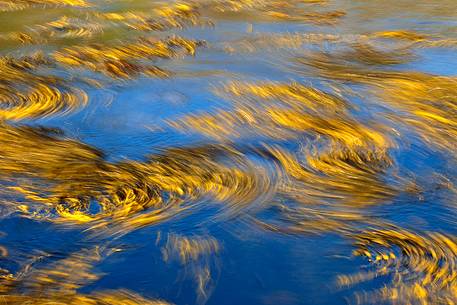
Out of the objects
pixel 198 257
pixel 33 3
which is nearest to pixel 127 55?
pixel 33 3

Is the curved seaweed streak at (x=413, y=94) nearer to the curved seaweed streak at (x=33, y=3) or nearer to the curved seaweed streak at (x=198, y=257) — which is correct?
the curved seaweed streak at (x=198, y=257)

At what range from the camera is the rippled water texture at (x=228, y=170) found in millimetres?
2471

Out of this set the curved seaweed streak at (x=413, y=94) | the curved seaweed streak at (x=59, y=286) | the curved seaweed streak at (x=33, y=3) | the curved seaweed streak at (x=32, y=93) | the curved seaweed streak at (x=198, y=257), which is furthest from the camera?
the curved seaweed streak at (x=33, y=3)

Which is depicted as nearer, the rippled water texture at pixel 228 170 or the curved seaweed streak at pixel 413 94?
the rippled water texture at pixel 228 170

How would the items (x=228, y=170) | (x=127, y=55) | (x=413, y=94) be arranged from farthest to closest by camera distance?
(x=127, y=55) < (x=413, y=94) < (x=228, y=170)

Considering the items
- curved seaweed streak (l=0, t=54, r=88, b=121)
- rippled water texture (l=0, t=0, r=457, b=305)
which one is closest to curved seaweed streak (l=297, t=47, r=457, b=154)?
rippled water texture (l=0, t=0, r=457, b=305)

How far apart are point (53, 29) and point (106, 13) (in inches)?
36.0

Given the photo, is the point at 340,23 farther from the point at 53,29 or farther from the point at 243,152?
the point at 243,152

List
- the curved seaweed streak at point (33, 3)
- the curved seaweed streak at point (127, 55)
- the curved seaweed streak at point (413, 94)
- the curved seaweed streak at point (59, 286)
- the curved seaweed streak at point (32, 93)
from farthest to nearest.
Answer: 1. the curved seaweed streak at point (33, 3)
2. the curved seaweed streak at point (127, 55)
3. the curved seaweed streak at point (32, 93)
4. the curved seaweed streak at point (413, 94)
5. the curved seaweed streak at point (59, 286)

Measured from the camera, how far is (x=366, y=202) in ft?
9.86

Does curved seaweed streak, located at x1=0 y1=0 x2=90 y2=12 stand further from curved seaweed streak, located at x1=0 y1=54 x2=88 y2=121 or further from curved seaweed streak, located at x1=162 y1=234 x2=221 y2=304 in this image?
curved seaweed streak, located at x1=162 y1=234 x2=221 y2=304

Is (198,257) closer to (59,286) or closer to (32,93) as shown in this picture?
(59,286)

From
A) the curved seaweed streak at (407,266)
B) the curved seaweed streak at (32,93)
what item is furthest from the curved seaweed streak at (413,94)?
the curved seaweed streak at (32,93)

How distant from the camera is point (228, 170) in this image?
130 inches
